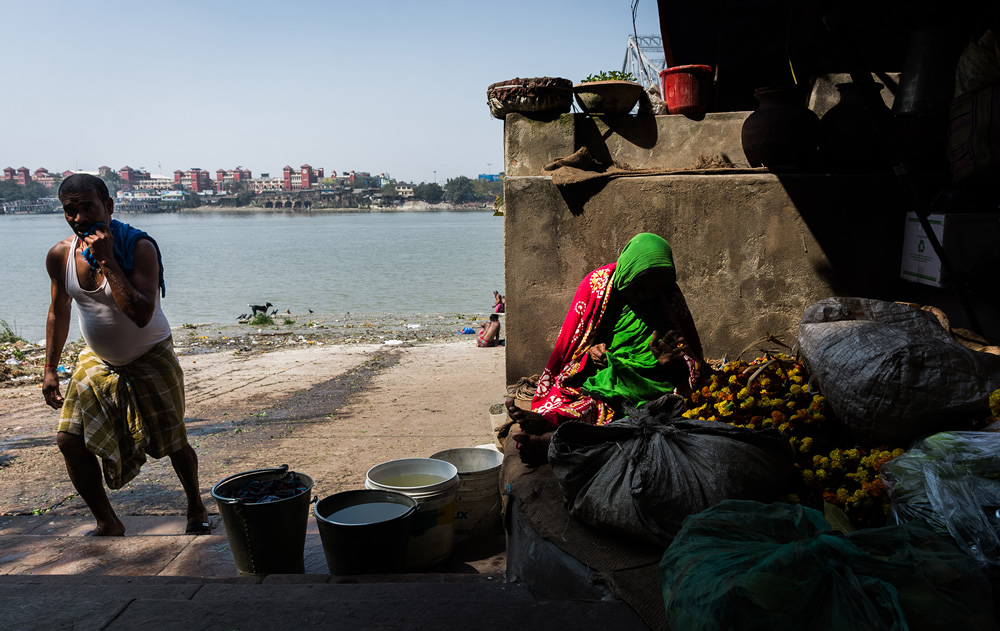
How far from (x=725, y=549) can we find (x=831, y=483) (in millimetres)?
952

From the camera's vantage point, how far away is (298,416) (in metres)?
7.10

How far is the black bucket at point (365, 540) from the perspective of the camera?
9.45 feet

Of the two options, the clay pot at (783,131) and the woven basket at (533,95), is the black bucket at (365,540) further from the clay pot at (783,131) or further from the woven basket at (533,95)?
the clay pot at (783,131)

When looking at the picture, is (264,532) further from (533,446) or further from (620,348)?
(620,348)

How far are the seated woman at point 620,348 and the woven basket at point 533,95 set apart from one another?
167cm

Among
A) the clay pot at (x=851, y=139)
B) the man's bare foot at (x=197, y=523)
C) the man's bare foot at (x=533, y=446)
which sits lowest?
the man's bare foot at (x=197, y=523)

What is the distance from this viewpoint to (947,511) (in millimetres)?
1865

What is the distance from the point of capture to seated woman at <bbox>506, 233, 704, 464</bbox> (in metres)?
3.28

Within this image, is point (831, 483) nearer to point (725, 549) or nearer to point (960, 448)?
point (960, 448)

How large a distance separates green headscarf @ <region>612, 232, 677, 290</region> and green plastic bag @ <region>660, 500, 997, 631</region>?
1.72 meters

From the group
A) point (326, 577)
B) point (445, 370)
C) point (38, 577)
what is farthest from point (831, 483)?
point (445, 370)

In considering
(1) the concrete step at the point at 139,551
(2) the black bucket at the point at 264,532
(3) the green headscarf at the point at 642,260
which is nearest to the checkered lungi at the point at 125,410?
(1) the concrete step at the point at 139,551

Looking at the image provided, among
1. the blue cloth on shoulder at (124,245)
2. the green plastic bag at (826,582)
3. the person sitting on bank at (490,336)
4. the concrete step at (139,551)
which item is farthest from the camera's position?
the person sitting on bank at (490,336)

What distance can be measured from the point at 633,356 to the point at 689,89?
256cm
